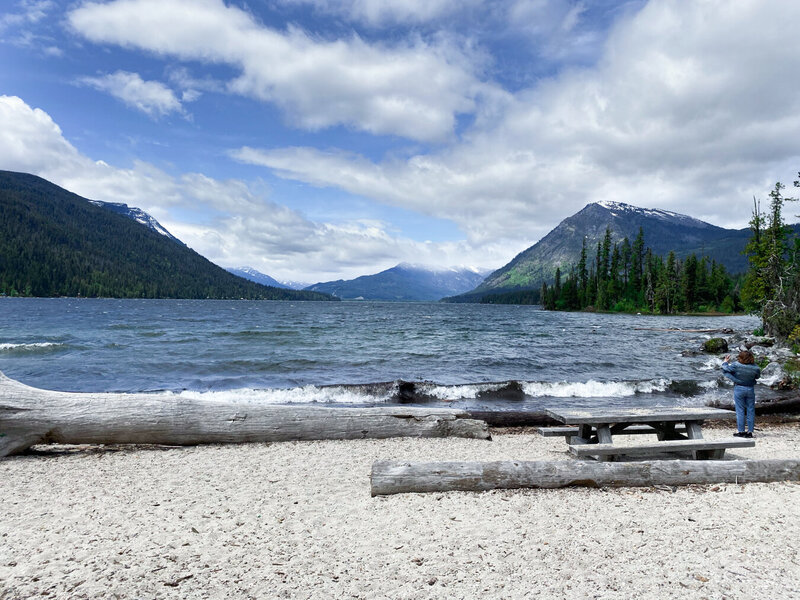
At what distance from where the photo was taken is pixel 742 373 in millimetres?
10164

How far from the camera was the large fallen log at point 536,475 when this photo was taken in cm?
661

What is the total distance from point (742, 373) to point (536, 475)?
7.04m

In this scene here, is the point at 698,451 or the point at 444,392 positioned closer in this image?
the point at 698,451

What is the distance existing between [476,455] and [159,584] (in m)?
6.45

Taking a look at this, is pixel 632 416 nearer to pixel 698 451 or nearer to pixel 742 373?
pixel 698 451

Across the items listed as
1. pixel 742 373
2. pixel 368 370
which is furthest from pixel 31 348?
pixel 742 373

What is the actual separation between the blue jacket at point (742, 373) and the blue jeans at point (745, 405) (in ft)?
0.47

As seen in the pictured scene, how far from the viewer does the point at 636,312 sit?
109562mm

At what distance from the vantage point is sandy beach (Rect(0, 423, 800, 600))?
168 inches

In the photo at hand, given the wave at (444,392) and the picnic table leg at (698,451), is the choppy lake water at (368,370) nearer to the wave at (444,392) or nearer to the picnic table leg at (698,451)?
the wave at (444,392)

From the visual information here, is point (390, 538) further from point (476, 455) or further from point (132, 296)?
point (132, 296)

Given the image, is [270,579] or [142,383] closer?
[270,579]

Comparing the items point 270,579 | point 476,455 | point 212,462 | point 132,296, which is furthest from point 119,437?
point 132,296

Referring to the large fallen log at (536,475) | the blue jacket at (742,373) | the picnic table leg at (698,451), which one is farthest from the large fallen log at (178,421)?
the blue jacket at (742,373)
